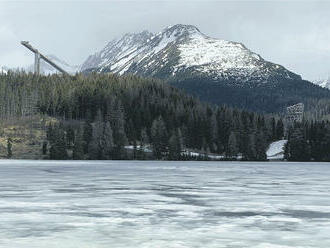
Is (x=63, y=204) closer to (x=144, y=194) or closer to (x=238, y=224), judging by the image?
(x=144, y=194)

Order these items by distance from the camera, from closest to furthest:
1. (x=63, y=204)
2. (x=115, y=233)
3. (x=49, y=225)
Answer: (x=115, y=233), (x=49, y=225), (x=63, y=204)

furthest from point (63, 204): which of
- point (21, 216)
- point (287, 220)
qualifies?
point (287, 220)

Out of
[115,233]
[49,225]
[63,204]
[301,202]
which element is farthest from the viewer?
[301,202]

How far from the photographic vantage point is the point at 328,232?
25719 mm

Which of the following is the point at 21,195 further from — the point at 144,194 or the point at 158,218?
the point at 158,218

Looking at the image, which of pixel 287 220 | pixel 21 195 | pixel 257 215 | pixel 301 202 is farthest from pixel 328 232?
pixel 21 195

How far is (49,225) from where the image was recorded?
27.2 metres

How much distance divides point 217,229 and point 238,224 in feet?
6.76

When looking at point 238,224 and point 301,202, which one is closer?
point 238,224

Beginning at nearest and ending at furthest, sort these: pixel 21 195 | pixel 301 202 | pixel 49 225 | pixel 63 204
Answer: pixel 49 225
pixel 63 204
pixel 301 202
pixel 21 195

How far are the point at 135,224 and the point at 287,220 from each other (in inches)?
332

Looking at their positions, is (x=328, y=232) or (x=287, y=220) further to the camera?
(x=287, y=220)

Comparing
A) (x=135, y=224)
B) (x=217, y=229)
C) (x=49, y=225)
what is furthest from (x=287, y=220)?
(x=49, y=225)

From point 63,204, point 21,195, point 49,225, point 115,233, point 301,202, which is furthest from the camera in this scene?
point 21,195
